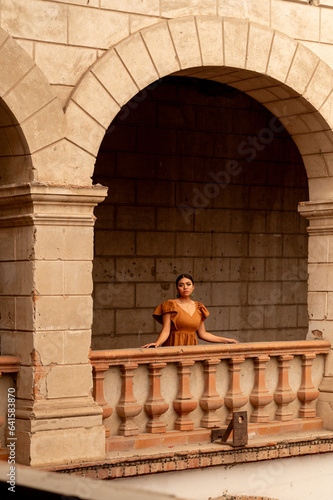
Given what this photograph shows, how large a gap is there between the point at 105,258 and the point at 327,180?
2988 millimetres

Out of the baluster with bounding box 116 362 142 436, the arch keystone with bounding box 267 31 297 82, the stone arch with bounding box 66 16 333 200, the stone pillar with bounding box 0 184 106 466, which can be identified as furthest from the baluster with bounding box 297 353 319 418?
the arch keystone with bounding box 267 31 297 82

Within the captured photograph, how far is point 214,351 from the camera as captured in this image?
6.99 m

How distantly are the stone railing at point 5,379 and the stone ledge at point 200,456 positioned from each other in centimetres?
45

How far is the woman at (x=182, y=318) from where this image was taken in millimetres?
7086

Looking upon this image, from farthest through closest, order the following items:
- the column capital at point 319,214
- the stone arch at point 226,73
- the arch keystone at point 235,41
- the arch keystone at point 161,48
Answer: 1. the column capital at point 319,214
2. the arch keystone at point 235,41
3. the arch keystone at point 161,48
4. the stone arch at point 226,73

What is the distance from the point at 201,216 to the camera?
34.7 ft

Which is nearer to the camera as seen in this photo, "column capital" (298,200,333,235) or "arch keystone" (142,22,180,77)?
"arch keystone" (142,22,180,77)

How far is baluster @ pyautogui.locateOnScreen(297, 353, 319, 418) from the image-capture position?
761 centimetres

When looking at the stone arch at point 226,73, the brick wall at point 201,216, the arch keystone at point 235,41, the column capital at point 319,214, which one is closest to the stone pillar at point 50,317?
the stone arch at point 226,73

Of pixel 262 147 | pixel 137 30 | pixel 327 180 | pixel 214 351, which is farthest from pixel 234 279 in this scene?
pixel 137 30

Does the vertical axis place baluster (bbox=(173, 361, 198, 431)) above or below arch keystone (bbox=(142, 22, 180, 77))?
below

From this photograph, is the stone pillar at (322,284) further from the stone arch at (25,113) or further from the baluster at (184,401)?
the stone arch at (25,113)

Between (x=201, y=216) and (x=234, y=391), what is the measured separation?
12.4 ft

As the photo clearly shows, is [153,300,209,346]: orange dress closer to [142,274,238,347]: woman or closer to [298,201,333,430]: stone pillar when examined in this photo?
[142,274,238,347]: woman
